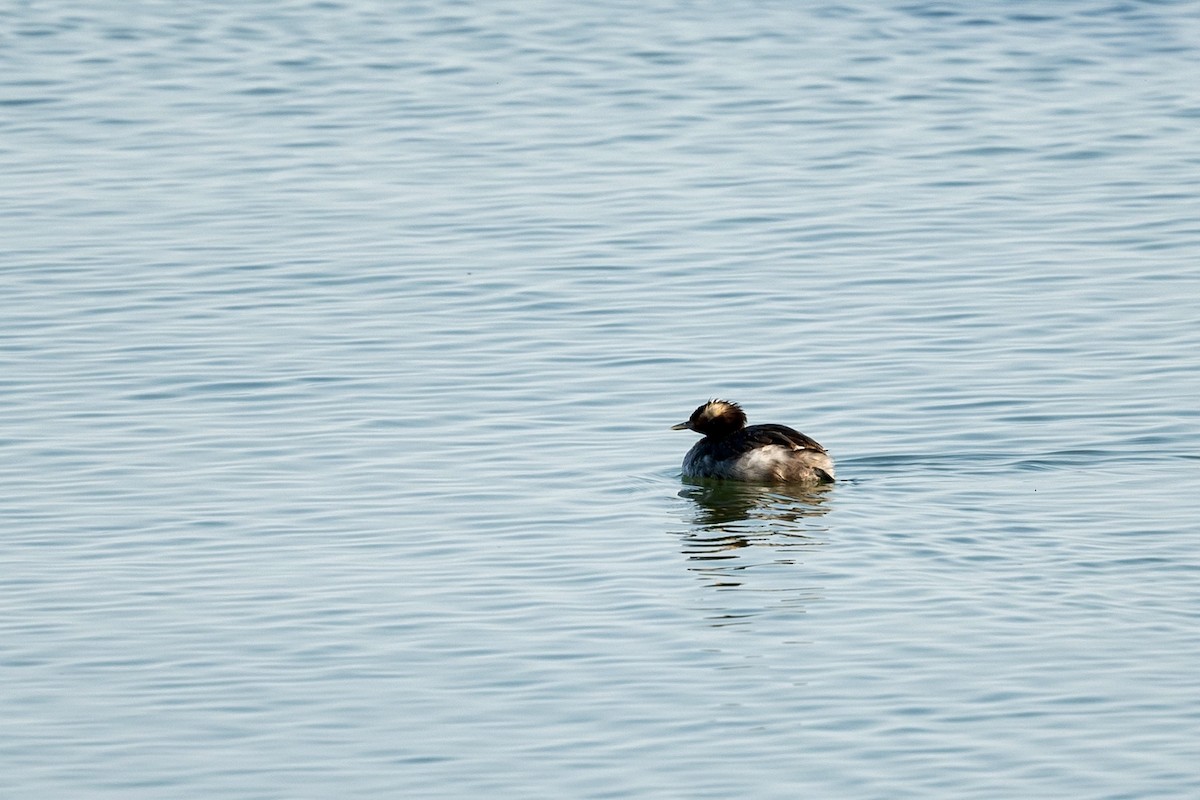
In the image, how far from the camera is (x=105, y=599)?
12328 millimetres

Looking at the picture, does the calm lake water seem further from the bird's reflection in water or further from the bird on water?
the bird on water

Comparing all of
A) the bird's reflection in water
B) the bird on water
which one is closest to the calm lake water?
the bird's reflection in water

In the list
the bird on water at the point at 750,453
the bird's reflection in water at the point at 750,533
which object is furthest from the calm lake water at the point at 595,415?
the bird on water at the point at 750,453

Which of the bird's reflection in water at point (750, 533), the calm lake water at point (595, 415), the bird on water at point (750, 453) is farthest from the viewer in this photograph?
the bird on water at point (750, 453)

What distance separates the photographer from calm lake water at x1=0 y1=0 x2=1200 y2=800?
10.4 m

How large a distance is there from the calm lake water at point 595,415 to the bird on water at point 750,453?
17 cm

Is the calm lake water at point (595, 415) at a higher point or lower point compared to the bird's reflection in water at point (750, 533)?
higher

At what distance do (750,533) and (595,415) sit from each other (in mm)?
2672

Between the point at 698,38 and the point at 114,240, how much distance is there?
41.6ft

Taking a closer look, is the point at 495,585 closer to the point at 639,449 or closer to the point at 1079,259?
the point at 639,449

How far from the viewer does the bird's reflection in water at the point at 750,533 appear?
1259 centimetres

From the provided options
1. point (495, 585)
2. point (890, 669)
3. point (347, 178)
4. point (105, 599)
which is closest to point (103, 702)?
point (105, 599)

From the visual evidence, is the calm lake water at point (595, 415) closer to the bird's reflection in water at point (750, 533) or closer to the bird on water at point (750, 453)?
the bird's reflection in water at point (750, 533)

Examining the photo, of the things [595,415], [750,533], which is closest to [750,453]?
[750,533]
